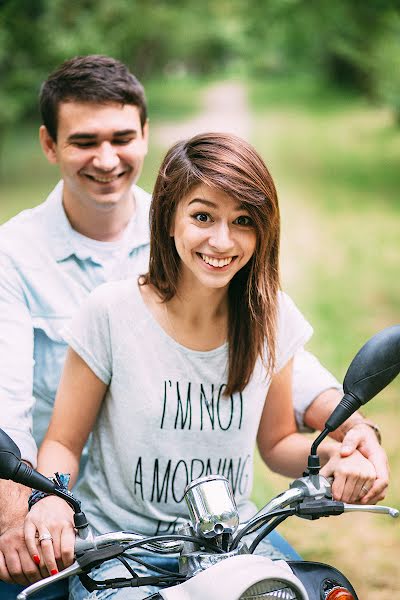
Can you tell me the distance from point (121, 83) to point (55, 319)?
0.83 metres

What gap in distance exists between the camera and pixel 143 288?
239cm

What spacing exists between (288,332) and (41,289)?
2.65 ft

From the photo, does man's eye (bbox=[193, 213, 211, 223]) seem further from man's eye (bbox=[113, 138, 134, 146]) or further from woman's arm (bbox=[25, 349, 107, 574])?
man's eye (bbox=[113, 138, 134, 146])

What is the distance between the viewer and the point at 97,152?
3.03 meters

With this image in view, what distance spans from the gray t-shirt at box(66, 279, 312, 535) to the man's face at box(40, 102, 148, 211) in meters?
0.75

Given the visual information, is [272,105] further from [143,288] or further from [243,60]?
[143,288]

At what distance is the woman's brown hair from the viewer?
2.12 m

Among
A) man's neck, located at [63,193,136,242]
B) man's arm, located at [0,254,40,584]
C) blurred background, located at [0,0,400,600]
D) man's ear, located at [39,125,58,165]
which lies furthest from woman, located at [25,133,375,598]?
blurred background, located at [0,0,400,600]

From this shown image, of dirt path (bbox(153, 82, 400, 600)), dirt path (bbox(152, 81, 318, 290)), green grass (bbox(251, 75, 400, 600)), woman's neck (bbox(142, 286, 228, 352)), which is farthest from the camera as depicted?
dirt path (bbox(152, 81, 318, 290))

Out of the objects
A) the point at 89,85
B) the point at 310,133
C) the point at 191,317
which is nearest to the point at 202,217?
the point at 191,317

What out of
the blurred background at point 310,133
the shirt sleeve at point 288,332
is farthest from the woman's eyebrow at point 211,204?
the blurred background at point 310,133

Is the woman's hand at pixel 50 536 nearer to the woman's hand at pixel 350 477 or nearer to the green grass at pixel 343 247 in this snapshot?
the woman's hand at pixel 350 477

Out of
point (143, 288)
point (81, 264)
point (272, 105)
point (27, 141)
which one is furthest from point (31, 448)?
point (272, 105)

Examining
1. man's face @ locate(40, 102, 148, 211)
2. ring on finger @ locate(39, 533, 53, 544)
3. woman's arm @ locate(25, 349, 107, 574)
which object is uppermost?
man's face @ locate(40, 102, 148, 211)
